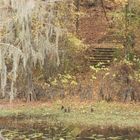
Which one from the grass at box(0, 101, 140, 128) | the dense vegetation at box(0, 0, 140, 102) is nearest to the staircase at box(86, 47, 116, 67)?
the dense vegetation at box(0, 0, 140, 102)

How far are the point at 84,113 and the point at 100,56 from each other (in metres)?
6.68

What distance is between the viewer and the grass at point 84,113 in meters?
19.6

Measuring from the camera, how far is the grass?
19.6 m

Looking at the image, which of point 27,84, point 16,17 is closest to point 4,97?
point 27,84

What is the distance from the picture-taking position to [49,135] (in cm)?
1692

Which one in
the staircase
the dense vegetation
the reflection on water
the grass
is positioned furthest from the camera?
the staircase

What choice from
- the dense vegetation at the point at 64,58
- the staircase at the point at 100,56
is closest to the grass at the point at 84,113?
the dense vegetation at the point at 64,58

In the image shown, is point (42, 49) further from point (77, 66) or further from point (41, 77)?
point (77, 66)

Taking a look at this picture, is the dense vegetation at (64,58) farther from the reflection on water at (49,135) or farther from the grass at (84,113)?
the reflection on water at (49,135)

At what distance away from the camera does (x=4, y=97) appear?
24.5m

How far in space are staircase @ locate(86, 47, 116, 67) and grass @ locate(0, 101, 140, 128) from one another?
155 inches

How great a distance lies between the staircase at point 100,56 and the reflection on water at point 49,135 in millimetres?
9602

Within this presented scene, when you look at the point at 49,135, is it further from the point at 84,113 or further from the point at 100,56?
the point at 100,56

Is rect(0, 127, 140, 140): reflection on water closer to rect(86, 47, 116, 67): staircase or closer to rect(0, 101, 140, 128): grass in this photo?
rect(0, 101, 140, 128): grass
